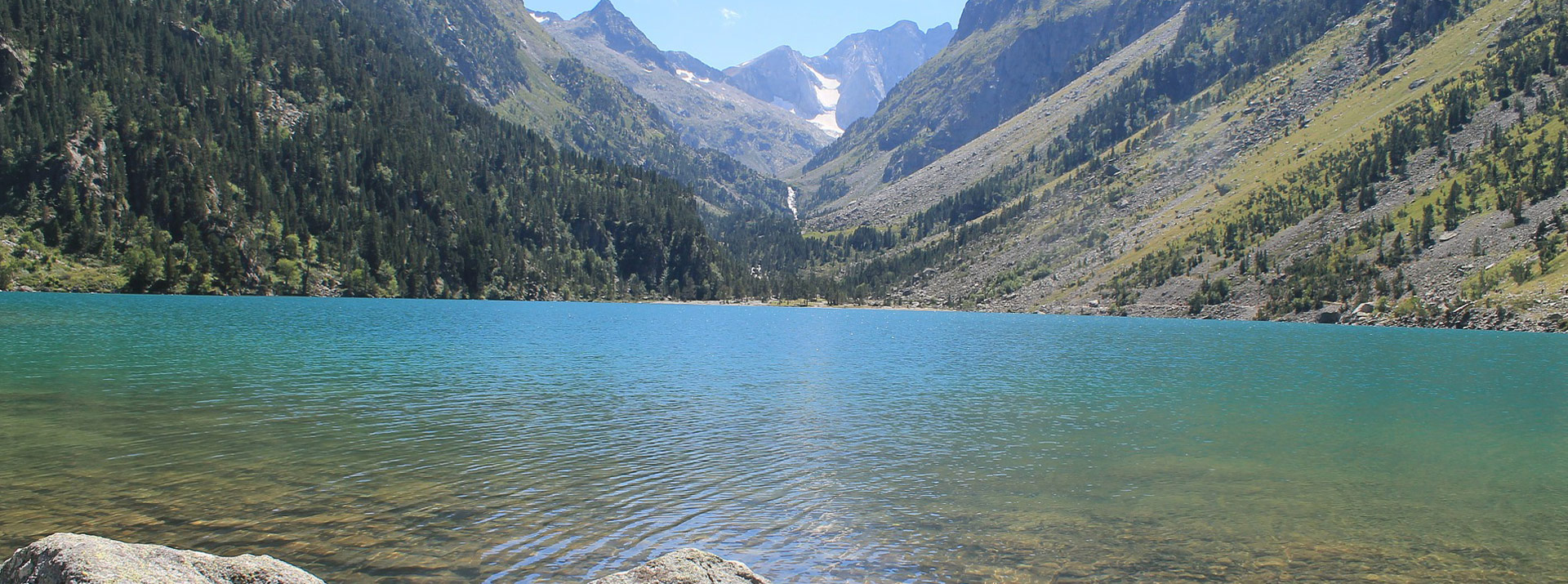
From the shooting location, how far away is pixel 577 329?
95125 mm

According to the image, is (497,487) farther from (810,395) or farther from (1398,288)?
(1398,288)

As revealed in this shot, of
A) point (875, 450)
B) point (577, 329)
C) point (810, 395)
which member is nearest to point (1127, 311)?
point (577, 329)

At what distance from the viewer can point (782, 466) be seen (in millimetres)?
25078

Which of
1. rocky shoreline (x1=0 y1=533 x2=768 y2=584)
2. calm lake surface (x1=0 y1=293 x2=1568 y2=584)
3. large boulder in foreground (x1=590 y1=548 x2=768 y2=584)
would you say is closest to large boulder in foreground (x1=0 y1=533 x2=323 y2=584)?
rocky shoreline (x1=0 y1=533 x2=768 y2=584)

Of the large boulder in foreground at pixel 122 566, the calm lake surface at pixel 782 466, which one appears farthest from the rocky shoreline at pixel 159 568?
the calm lake surface at pixel 782 466

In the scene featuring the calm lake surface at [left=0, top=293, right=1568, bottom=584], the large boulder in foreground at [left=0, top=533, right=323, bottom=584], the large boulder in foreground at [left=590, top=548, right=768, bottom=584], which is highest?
the large boulder in foreground at [left=0, top=533, right=323, bottom=584]

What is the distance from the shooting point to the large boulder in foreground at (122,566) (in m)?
8.09

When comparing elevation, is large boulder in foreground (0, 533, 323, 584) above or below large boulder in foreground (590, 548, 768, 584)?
above

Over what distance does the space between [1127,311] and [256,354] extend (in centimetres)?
17635

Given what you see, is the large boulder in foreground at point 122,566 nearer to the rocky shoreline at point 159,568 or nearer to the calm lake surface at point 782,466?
the rocky shoreline at point 159,568

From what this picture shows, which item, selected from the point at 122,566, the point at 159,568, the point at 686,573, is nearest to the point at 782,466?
the point at 686,573

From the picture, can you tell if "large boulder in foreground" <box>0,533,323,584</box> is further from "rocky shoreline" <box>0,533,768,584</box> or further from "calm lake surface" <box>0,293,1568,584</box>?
"calm lake surface" <box>0,293,1568,584</box>

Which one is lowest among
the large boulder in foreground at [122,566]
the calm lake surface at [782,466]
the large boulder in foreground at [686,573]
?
the calm lake surface at [782,466]

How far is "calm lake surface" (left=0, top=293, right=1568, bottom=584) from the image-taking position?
1658 cm
